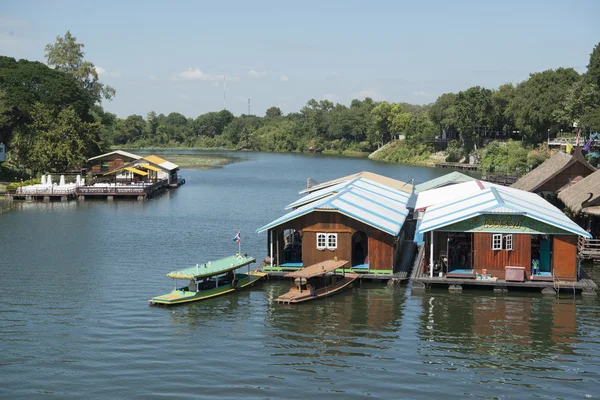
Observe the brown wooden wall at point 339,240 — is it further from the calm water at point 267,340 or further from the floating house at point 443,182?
the floating house at point 443,182

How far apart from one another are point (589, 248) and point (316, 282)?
14831mm

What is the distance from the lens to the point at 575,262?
3006 centimetres

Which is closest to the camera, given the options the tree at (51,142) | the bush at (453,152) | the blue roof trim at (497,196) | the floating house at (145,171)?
the blue roof trim at (497,196)

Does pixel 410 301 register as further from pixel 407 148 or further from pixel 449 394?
pixel 407 148

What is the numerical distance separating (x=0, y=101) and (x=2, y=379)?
59201 mm

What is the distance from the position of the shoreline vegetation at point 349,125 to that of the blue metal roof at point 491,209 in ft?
141

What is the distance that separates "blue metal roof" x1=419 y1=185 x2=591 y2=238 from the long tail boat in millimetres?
3969

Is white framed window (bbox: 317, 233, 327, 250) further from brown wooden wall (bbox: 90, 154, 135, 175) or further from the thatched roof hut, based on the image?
brown wooden wall (bbox: 90, 154, 135, 175)

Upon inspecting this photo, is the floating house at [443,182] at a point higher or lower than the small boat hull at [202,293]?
higher

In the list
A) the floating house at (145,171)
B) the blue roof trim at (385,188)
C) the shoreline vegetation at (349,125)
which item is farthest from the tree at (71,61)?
the blue roof trim at (385,188)

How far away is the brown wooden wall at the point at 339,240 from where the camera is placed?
32000 mm

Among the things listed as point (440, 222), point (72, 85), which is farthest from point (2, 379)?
point (72, 85)

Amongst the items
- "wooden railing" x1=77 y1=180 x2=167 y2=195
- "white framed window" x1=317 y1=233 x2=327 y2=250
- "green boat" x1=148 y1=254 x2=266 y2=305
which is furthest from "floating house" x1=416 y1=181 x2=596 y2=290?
"wooden railing" x1=77 y1=180 x2=167 y2=195

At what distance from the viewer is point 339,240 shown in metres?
32.2
